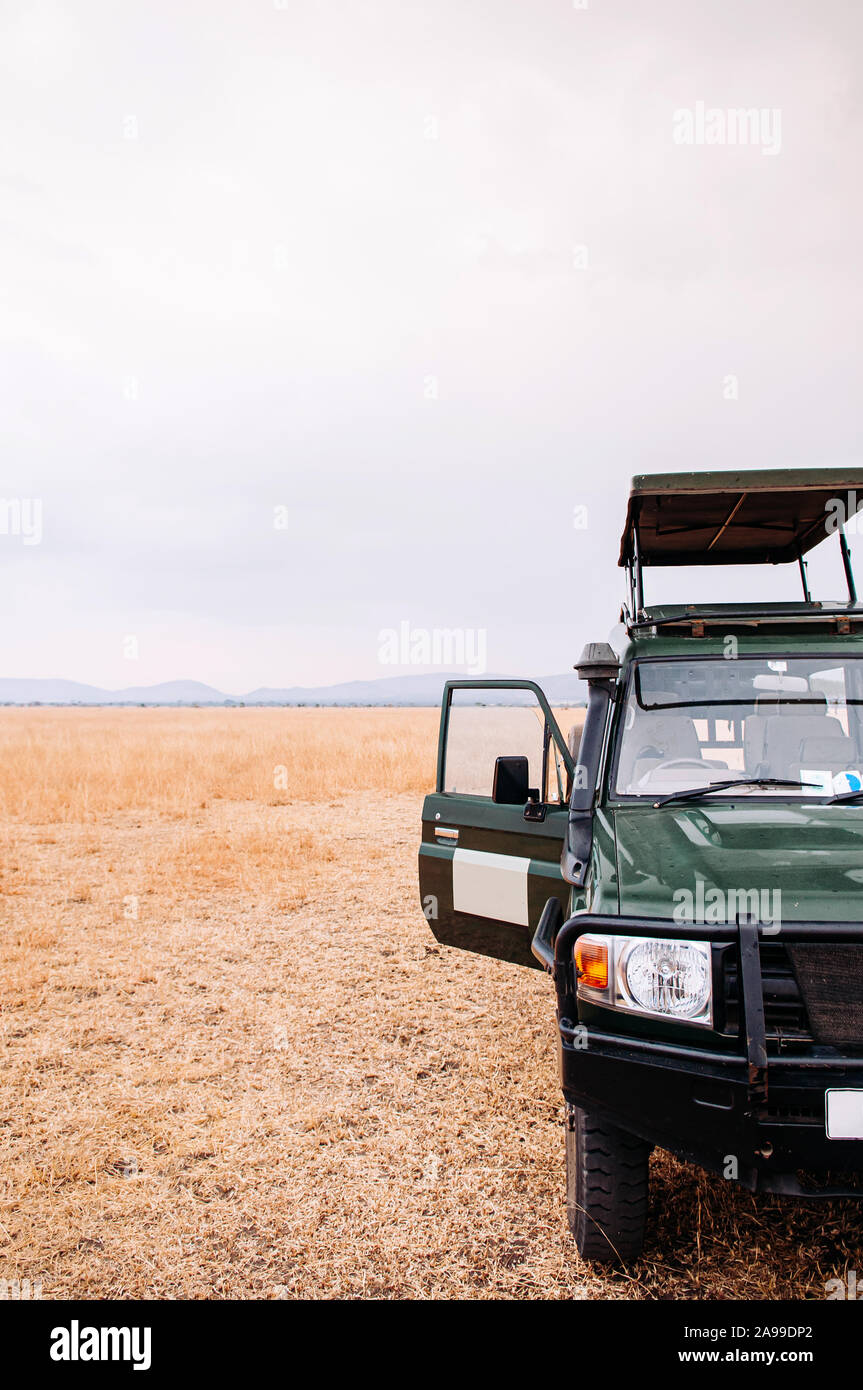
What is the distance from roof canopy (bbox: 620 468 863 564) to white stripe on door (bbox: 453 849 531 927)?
79.5 inches

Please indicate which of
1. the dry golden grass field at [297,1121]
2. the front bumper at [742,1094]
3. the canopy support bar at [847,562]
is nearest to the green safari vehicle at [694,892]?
the front bumper at [742,1094]

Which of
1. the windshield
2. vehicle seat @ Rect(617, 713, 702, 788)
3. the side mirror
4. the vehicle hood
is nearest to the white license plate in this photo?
the vehicle hood

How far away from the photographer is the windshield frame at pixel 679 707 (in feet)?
9.89

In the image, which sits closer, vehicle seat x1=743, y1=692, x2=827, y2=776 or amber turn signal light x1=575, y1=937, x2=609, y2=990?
amber turn signal light x1=575, y1=937, x2=609, y2=990

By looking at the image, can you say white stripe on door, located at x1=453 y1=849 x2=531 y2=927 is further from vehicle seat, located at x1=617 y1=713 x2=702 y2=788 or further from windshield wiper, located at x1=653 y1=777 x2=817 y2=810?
windshield wiper, located at x1=653 y1=777 x2=817 y2=810

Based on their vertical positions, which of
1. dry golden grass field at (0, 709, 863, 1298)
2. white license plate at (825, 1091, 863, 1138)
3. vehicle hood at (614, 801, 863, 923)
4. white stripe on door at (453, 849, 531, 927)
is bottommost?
dry golden grass field at (0, 709, 863, 1298)

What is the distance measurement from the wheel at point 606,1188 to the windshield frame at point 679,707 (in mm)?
1111

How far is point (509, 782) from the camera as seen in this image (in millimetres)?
3412

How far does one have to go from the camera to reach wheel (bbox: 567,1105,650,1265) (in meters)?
2.55

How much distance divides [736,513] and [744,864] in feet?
10.5

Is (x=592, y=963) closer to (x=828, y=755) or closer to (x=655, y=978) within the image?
(x=655, y=978)

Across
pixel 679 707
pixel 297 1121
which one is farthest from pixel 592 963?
pixel 297 1121

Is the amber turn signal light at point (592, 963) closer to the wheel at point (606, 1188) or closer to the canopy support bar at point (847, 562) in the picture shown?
the wheel at point (606, 1188)
